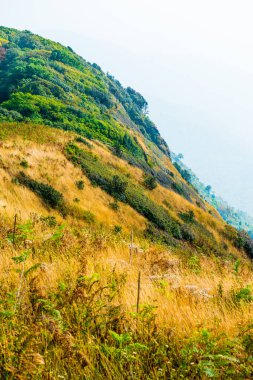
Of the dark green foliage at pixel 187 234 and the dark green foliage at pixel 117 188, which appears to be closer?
the dark green foliage at pixel 117 188

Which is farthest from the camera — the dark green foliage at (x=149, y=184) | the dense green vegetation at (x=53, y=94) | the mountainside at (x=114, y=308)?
the dense green vegetation at (x=53, y=94)

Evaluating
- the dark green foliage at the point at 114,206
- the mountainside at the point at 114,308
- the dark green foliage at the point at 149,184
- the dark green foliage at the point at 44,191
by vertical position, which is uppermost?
the dark green foliage at the point at 149,184

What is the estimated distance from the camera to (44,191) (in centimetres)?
2284

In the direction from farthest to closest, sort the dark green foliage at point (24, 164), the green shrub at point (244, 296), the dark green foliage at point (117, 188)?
the dark green foliage at point (117, 188) → the dark green foliage at point (24, 164) → the green shrub at point (244, 296)

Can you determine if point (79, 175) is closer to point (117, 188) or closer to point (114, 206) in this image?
point (117, 188)

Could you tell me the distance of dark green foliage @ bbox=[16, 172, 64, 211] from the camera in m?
22.5

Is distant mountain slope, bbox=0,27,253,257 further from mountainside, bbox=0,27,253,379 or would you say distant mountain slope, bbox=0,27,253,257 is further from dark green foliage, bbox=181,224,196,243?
mountainside, bbox=0,27,253,379

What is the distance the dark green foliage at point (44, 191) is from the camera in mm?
22513

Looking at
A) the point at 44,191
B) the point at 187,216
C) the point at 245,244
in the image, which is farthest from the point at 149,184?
the point at 44,191

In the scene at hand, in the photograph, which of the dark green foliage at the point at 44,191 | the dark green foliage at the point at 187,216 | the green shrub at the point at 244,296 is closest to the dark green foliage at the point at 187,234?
the dark green foliage at the point at 187,216

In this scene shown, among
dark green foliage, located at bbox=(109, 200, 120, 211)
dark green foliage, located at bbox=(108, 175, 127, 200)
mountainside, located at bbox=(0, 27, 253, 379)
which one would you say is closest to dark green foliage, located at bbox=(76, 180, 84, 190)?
dark green foliage, located at bbox=(109, 200, 120, 211)

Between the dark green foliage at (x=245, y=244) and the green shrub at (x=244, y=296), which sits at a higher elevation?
the dark green foliage at (x=245, y=244)

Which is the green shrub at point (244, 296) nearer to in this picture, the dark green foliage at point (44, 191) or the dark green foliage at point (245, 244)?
the dark green foliage at point (44, 191)

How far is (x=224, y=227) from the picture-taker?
43.5 m
